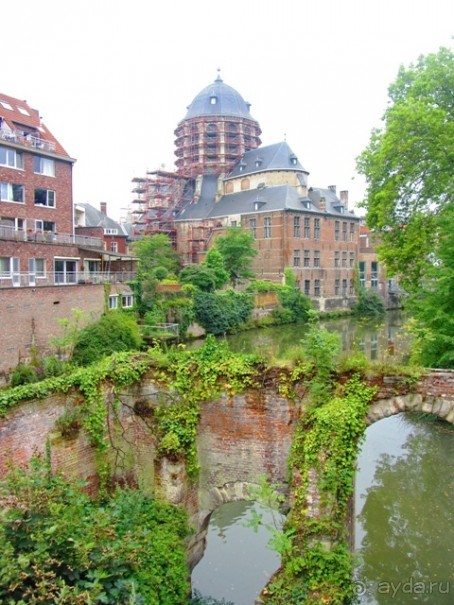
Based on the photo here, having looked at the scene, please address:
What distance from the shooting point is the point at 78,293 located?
990 inches

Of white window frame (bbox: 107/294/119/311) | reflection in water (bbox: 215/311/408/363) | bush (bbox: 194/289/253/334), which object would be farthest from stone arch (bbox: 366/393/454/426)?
bush (bbox: 194/289/253/334)

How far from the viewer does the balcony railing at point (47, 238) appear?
2394 cm

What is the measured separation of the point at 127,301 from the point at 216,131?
36.1 metres

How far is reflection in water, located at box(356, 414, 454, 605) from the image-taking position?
9922 millimetres

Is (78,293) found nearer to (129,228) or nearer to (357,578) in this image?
(357,578)

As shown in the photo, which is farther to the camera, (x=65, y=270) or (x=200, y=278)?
(x=200, y=278)

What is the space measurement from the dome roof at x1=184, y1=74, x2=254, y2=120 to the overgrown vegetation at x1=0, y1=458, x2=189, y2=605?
59383 mm

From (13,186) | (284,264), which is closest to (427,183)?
(13,186)

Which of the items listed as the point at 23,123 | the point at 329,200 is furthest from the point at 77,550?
the point at 329,200

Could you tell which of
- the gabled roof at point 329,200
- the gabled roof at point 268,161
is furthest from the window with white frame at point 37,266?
the gabled roof at point 329,200

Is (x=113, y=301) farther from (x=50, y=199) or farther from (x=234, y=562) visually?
(x=234, y=562)

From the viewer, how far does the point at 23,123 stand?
29922 mm

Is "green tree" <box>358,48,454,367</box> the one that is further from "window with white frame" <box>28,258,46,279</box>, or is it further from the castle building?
the castle building

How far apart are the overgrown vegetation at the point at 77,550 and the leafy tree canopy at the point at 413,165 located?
13.1m
